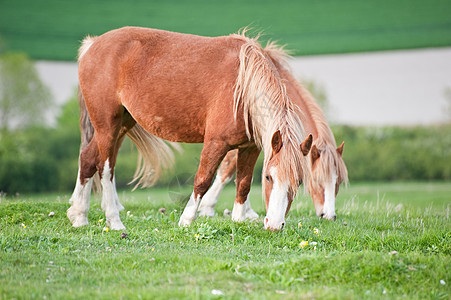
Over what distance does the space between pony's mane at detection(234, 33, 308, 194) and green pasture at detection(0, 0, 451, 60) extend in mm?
21654

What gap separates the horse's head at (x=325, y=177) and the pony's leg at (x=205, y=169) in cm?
164

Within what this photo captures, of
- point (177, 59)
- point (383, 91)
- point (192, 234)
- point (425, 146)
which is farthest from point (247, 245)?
point (383, 91)

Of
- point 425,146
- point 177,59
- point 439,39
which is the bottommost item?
point 425,146

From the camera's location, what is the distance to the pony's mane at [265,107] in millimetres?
5547

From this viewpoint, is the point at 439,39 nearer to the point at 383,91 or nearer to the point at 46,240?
the point at 383,91

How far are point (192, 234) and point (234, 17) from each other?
87.2 ft

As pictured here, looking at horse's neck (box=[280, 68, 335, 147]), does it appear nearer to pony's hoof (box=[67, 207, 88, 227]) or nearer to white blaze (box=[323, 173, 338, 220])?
white blaze (box=[323, 173, 338, 220])

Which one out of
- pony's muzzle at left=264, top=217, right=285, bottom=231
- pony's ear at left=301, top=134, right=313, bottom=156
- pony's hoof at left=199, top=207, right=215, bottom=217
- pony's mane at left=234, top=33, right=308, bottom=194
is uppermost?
pony's mane at left=234, top=33, right=308, bottom=194

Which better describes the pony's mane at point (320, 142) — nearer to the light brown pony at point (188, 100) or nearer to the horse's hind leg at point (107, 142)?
the light brown pony at point (188, 100)

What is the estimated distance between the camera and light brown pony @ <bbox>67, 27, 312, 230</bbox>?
231 inches

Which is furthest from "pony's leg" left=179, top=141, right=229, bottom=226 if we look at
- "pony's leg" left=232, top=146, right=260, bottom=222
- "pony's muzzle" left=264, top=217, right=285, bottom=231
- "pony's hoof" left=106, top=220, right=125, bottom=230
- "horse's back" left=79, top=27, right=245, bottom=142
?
"pony's muzzle" left=264, top=217, right=285, bottom=231

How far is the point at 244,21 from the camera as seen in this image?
29156mm

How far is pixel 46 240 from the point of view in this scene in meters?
5.20

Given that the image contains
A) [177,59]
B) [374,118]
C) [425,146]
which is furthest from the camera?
[374,118]
